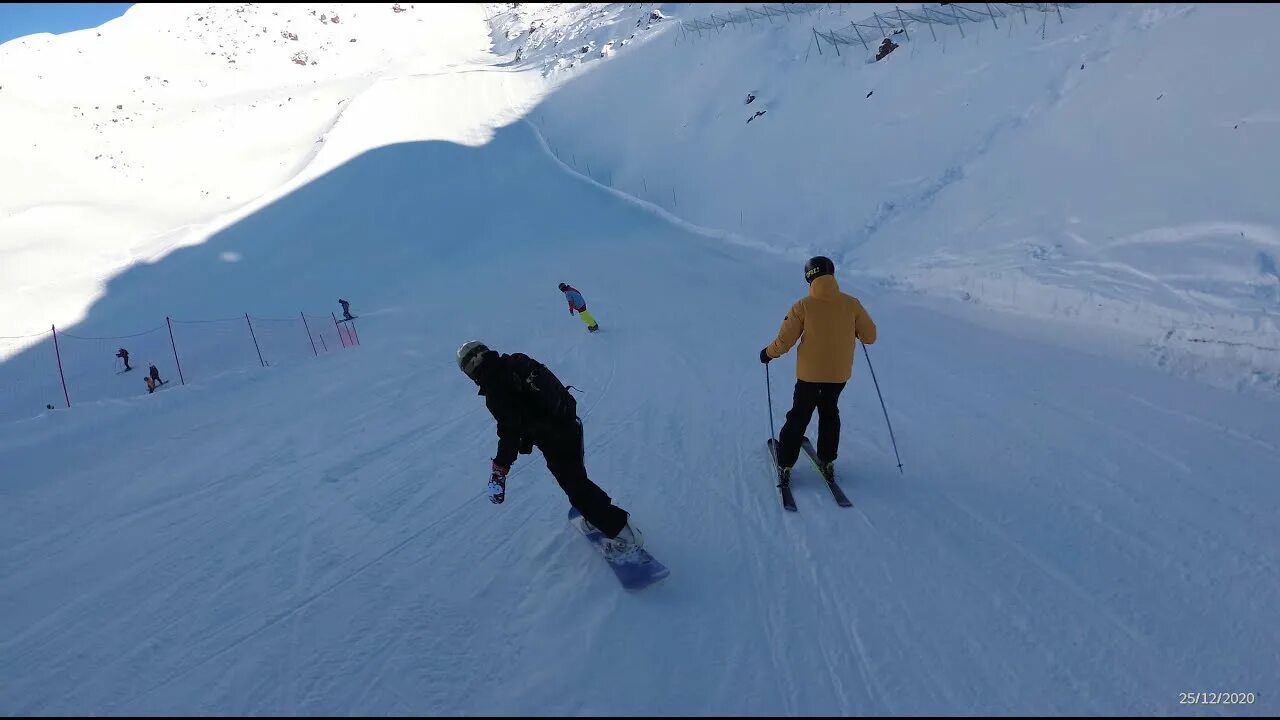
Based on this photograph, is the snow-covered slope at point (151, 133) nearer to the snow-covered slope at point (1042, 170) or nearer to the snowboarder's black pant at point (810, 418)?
the snow-covered slope at point (1042, 170)

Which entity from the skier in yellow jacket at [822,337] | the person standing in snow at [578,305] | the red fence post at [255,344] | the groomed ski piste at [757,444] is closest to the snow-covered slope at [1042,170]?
the groomed ski piste at [757,444]

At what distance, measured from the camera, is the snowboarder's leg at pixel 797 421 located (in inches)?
179

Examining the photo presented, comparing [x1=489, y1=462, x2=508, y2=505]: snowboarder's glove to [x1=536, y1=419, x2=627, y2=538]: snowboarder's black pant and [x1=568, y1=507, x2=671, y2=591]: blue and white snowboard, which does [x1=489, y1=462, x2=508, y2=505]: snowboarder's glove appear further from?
[x1=568, y1=507, x2=671, y2=591]: blue and white snowboard

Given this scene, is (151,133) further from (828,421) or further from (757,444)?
(828,421)

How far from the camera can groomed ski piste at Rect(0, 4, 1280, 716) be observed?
11.3ft

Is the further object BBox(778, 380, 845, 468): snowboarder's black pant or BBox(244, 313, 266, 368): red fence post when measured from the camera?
BBox(244, 313, 266, 368): red fence post

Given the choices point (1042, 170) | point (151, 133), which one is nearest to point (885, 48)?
point (1042, 170)

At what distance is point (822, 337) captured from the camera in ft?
14.2

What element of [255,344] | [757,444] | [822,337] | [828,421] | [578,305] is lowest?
[757,444]

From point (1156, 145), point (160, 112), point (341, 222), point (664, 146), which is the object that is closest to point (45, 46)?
point (160, 112)

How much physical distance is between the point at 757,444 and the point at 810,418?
1.27 meters

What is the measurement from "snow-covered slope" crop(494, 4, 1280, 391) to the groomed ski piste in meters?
0.07

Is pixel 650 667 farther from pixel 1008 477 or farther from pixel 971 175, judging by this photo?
pixel 971 175

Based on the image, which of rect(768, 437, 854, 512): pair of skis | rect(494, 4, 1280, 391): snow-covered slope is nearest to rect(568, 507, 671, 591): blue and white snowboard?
rect(768, 437, 854, 512): pair of skis
